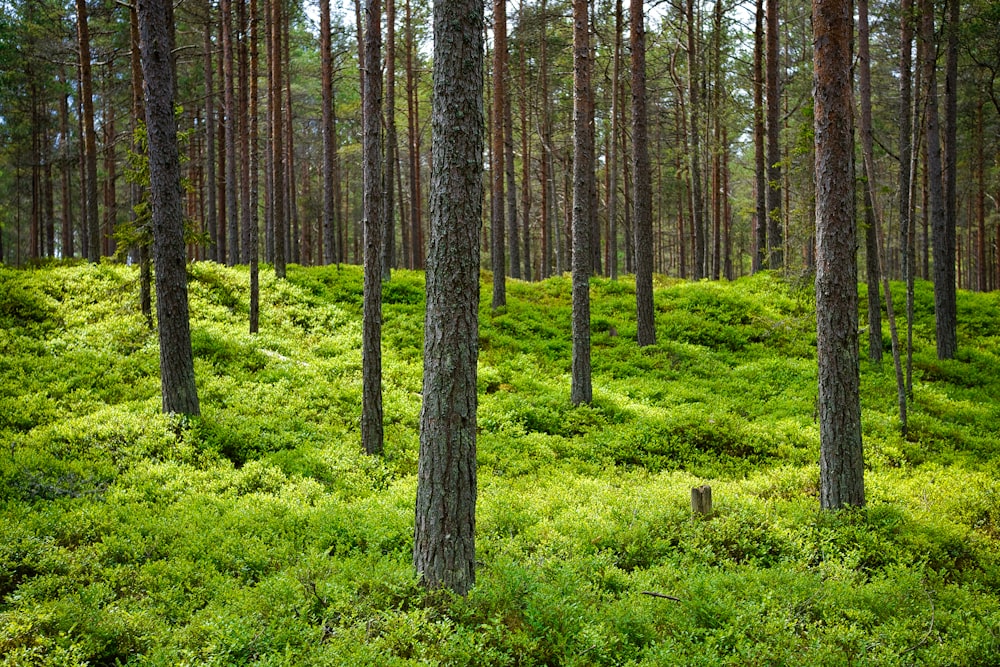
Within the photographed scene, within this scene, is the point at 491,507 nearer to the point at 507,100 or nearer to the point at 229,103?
the point at 229,103

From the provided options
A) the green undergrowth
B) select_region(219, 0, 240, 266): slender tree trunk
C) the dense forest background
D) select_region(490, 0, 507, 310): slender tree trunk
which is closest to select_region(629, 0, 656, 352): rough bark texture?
the green undergrowth

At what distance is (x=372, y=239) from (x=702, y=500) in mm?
6408

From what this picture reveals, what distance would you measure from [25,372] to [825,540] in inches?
537

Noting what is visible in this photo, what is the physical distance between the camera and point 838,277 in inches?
307

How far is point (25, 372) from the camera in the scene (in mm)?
11352

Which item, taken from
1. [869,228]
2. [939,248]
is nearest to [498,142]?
[869,228]

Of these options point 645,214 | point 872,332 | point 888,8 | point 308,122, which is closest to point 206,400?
point 645,214

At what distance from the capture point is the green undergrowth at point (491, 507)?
5121 mm

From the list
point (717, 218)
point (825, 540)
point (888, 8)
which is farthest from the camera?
point (717, 218)

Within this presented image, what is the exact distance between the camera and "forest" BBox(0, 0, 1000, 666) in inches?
211

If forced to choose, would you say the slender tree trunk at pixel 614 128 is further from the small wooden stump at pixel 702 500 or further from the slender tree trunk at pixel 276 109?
the small wooden stump at pixel 702 500

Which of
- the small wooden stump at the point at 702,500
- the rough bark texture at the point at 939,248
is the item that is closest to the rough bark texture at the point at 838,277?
the small wooden stump at the point at 702,500

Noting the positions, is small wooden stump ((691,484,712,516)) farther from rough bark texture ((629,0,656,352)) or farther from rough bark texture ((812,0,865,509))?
rough bark texture ((629,0,656,352))

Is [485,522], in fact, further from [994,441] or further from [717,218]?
[717,218]
